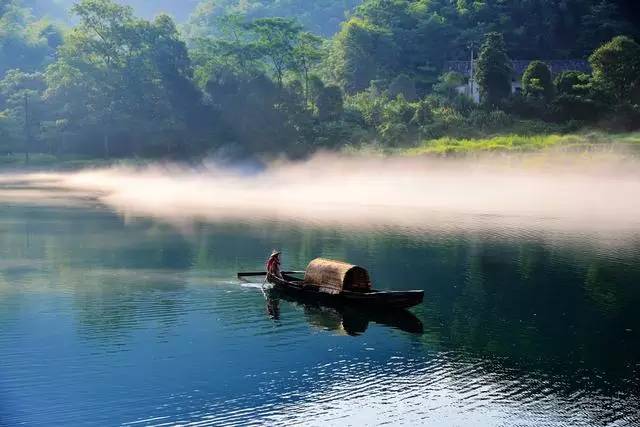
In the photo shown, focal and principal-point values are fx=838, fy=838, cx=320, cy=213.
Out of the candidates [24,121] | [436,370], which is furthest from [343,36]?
[436,370]

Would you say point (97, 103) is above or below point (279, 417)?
above

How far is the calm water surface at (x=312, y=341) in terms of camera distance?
844 inches

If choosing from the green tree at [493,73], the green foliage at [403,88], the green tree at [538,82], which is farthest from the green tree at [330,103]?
the green tree at [538,82]

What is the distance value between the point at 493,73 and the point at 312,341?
71.5 metres

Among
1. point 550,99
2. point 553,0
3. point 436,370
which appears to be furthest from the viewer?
point 553,0

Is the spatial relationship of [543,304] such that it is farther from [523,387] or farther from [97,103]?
[97,103]

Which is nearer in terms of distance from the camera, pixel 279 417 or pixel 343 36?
pixel 279 417

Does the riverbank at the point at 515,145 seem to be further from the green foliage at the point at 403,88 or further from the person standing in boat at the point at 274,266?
the person standing in boat at the point at 274,266

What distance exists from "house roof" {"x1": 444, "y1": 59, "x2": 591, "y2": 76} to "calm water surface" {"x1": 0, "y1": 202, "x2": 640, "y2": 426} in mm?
62404

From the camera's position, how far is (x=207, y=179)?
97.8 m

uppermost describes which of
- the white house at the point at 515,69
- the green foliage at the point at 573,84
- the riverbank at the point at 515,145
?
the white house at the point at 515,69

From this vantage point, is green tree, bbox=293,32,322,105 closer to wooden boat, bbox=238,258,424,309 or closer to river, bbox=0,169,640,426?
→ river, bbox=0,169,640,426

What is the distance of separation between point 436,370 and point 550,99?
72.9 meters

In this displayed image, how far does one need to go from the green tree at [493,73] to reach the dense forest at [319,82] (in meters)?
0.17
